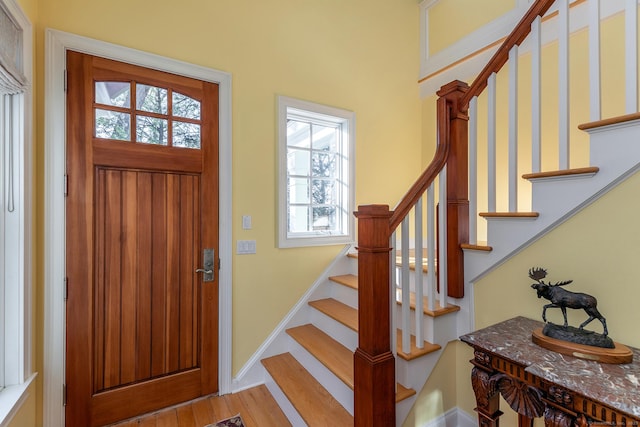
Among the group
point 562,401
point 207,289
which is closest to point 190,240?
point 207,289

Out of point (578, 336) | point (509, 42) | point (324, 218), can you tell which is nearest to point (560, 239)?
point (578, 336)

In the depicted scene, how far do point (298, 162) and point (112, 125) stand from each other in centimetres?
139

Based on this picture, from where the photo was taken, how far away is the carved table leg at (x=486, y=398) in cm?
122

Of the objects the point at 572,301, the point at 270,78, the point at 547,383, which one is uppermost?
the point at 270,78

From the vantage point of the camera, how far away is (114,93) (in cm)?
189

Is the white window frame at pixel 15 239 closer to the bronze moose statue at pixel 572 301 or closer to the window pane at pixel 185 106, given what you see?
the window pane at pixel 185 106

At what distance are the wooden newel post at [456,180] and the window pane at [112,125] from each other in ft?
6.62

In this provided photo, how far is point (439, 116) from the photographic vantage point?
5.88 feet

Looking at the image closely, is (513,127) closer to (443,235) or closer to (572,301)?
(443,235)

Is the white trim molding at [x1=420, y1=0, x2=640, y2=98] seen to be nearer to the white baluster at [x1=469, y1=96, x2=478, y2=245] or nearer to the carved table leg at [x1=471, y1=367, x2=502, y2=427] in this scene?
the white baluster at [x1=469, y1=96, x2=478, y2=245]

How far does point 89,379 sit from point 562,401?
2.40m

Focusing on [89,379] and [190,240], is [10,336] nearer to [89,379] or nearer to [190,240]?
[89,379]

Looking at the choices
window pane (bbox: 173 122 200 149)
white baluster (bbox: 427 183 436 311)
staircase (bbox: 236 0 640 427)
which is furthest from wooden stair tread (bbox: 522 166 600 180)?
window pane (bbox: 173 122 200 149)

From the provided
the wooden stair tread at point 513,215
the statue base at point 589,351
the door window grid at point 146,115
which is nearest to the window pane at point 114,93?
the door window grid at point 146,115
